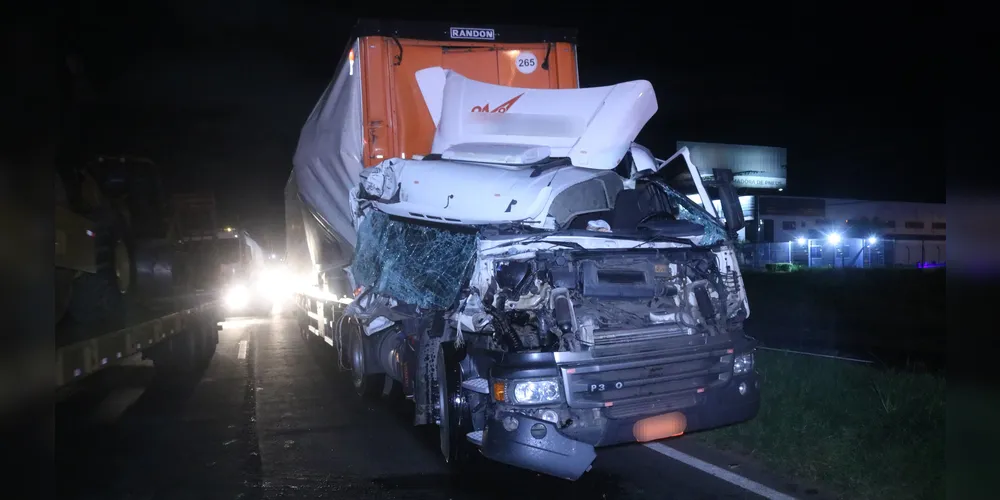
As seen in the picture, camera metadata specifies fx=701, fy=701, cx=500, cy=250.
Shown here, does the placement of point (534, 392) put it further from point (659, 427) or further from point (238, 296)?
point (238, 296)

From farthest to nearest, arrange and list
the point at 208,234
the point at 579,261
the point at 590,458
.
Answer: the point at 208,234 → the point at 579,261 → the point at 590,458

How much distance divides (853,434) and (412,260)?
4.27 meters

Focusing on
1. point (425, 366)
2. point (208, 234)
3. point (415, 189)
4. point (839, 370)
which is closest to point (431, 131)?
point (415, 189)

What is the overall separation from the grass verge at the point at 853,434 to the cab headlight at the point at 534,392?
6.94 ft

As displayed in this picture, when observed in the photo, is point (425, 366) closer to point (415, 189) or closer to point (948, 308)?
point (415, 189)

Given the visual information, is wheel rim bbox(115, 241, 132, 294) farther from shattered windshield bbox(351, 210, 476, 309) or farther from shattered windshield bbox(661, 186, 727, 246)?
shattered windshield bbox(661, 186, 727, 246)

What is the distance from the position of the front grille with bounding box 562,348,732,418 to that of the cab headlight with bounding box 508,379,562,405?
0.09 m

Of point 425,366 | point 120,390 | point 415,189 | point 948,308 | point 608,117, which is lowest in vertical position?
point 120,390

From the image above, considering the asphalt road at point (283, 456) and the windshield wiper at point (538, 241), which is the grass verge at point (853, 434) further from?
the windshield wiper at point (538, 241)

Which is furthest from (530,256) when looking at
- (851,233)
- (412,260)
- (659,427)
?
(851,233)

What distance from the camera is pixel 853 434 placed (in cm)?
595

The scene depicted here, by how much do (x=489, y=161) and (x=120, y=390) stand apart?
7272 mm

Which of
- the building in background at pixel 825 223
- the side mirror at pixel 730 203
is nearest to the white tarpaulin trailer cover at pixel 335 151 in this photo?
the side mirror at pixel 730 203

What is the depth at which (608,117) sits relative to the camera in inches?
253
